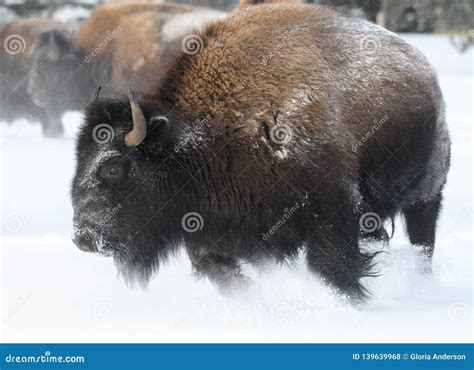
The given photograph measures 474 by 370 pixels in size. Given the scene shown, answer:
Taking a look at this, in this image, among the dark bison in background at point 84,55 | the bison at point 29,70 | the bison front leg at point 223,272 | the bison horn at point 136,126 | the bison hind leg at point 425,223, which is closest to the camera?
the bison horn at point 136,126

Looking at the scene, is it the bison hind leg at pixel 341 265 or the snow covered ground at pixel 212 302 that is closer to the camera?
the snow covered ground at pixel 212 302

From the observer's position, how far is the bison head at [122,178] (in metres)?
5.95

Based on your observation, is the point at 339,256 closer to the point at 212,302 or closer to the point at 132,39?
the point at 212,302

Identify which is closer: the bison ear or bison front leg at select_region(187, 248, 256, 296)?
the bison ear

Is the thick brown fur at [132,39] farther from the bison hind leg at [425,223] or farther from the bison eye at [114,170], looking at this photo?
the bison eye at [114,170]

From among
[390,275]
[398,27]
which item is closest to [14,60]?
[398,27]

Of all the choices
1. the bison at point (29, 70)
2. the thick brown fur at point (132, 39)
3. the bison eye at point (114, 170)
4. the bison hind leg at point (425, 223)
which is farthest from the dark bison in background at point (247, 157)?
the bison at point (29, 70)

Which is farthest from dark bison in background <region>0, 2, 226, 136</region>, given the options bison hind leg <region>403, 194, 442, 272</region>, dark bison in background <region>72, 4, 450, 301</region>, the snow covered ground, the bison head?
the bison head

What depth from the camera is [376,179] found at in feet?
21.4

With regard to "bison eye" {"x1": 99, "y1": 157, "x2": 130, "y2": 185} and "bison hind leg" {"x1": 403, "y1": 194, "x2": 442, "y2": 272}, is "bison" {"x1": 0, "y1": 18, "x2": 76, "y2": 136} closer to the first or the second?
"bison hind leg" {"x1": 403, "y1": 194, "x2": 442, "y2": 272}

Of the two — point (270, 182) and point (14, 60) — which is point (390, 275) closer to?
point (270, 182)

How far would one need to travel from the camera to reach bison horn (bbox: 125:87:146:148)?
5.79m

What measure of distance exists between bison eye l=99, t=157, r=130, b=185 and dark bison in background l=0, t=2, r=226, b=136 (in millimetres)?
7552

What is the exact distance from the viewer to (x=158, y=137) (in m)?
6.04
